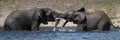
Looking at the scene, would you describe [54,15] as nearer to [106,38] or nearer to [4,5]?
[106,38]

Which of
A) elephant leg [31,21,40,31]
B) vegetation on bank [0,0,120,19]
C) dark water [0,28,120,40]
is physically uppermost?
vegetation on bank [0,0,120,19]

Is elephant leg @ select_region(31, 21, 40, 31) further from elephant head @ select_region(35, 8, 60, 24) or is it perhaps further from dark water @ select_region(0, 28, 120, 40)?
dark water @ select_region(0, 28, 120, 40)

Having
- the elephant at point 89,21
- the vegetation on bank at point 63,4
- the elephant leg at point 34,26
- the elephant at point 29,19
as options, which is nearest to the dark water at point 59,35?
the elephant leg at point 34,26

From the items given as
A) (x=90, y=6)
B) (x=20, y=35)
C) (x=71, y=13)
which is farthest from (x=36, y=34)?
(x=90, y=6)

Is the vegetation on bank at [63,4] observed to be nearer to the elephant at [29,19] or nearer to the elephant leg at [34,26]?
the elephant at [29,19]

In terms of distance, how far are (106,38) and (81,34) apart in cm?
307

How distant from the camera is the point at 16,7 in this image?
59.2m

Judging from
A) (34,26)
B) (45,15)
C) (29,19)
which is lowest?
(34,26)

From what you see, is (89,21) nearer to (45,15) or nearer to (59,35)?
(45,15)

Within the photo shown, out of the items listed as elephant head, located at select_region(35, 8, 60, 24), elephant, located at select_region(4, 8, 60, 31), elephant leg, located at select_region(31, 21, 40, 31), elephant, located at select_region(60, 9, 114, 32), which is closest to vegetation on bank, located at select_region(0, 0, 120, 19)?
elephant, located at select_region(60, 9, 114, 32)

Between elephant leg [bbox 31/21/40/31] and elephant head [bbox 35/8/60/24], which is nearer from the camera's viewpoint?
elephant leg [bbox 31/21/40/31]

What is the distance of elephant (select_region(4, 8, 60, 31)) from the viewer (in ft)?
145

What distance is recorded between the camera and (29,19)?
44.5 metres

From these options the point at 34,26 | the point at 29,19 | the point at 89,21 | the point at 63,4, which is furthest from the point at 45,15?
the point at 63,4
